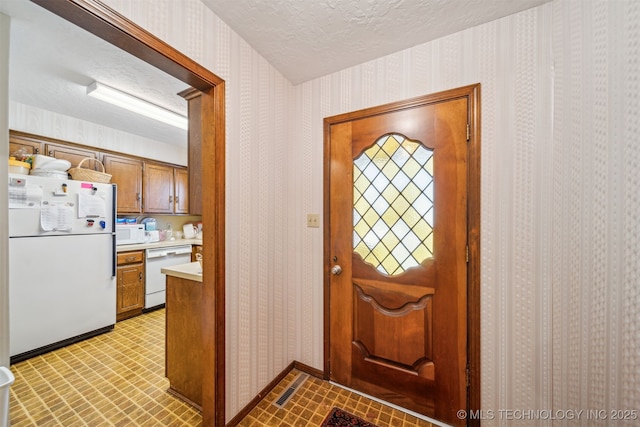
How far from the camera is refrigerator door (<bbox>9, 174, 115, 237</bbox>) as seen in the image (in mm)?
2056

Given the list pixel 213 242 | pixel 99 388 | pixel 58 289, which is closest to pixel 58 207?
pixel 58 289

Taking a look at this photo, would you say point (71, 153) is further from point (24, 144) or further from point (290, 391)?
point (290, 391)

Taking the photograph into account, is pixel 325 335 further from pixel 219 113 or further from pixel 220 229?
pixel 219 113

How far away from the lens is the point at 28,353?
82.3 inches

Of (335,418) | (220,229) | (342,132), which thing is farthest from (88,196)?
(335,418)

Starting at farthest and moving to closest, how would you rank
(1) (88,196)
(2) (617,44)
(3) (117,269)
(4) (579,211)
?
1. (3) (117,269)
2. (1) (88,196)
3. (4) (579,211)
4. (2) (617,44)

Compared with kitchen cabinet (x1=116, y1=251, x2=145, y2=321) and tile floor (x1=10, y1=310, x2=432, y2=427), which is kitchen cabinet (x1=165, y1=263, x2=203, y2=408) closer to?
tile floor (x1=10, y1=310, x2=432, y2=427)

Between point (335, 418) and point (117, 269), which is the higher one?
point (117, 269)

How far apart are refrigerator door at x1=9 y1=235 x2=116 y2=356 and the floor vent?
2343mm

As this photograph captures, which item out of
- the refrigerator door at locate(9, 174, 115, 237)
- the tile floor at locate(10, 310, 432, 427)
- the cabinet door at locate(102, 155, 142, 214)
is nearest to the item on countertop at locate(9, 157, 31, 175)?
the refrigerator door at locate(9, 174, 115, 237)

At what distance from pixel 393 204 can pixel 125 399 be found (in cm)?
231

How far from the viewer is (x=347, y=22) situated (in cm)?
133

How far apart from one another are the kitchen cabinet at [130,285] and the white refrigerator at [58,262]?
210 mm

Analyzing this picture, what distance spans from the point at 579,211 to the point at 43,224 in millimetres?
3954
